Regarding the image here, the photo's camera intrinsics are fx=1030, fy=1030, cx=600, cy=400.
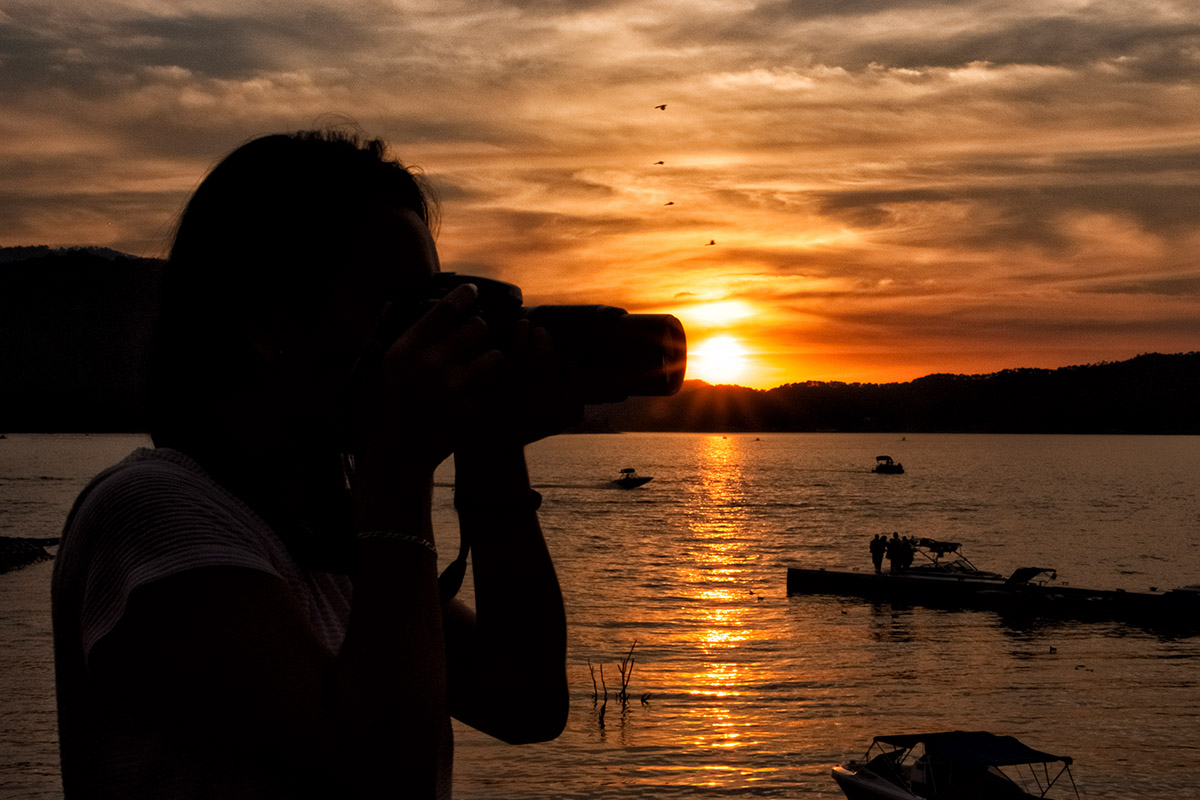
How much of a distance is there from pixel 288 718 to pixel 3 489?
159 m

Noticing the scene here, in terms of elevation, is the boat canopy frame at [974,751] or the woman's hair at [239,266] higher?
the woman's hair at [239,266]

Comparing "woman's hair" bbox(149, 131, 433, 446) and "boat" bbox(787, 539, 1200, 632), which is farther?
"boat" bbox(787, 539, 1200, 632)

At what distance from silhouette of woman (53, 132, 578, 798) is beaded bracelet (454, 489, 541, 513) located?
0.63ft

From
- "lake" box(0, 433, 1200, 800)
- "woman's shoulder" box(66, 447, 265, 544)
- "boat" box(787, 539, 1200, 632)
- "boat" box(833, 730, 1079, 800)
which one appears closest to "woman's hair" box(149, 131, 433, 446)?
"woman's shoulder" box(66, 447, 265, 544)

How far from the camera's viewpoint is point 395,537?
140 centimetres

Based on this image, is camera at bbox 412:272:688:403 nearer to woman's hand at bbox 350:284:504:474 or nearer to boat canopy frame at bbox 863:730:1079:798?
woman's hand at bbox 350:284:504:474

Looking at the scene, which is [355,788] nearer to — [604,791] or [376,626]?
[376,626]

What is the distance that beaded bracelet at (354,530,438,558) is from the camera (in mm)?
1385

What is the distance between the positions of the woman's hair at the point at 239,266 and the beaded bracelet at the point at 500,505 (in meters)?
0.52

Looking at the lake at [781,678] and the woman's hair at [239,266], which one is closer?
the woman's hair at [239,266]

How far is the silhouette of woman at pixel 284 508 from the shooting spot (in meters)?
1.25

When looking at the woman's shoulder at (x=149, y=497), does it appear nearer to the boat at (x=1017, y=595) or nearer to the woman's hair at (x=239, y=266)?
the woman's hair at (x=239, y=266)

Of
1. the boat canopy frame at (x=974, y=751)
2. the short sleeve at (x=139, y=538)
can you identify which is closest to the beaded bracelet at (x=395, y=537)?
the short sleeve at (x=139, y=538)

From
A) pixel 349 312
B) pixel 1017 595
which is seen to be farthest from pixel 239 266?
pixel 1017 595
